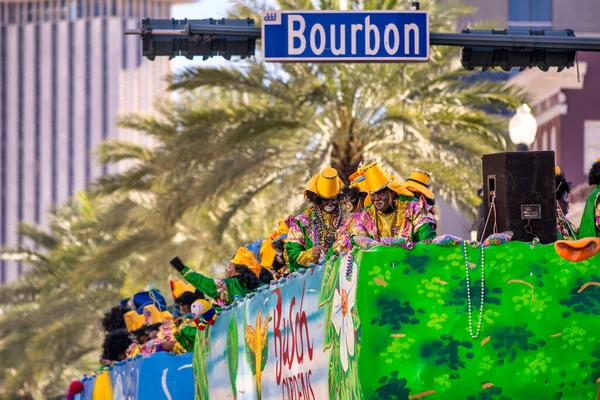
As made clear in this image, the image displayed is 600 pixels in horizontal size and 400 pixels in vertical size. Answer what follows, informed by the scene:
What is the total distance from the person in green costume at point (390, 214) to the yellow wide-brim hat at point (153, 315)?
771 cm

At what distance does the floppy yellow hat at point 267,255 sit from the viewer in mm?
13992

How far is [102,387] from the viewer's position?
1812 cm

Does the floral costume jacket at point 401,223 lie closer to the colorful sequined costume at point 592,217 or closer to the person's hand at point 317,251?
the person's hand at point 317,251

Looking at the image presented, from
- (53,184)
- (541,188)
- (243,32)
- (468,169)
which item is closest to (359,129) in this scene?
(468,169)

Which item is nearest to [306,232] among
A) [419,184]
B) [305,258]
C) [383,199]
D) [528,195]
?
[305,258]

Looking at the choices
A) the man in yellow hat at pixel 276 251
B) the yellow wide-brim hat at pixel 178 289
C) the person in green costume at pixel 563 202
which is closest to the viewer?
the person in green costume at pixel 563 202

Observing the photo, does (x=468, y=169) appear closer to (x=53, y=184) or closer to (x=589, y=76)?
(x=589, y=76)

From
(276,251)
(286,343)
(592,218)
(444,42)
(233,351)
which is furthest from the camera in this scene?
(276,251)

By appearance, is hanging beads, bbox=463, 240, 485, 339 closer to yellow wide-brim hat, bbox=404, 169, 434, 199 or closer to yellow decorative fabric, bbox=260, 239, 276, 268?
yellow wide-brim hat, bbox=404, 169, 434, 199

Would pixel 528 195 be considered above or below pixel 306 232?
above

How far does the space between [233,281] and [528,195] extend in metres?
5.34

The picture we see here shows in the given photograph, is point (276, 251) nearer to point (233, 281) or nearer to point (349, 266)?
point (233, 281)

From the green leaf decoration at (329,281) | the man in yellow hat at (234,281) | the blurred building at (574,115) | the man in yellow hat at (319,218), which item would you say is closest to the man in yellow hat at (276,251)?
the man in yellow hat at (234,281)

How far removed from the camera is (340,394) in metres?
8.67
